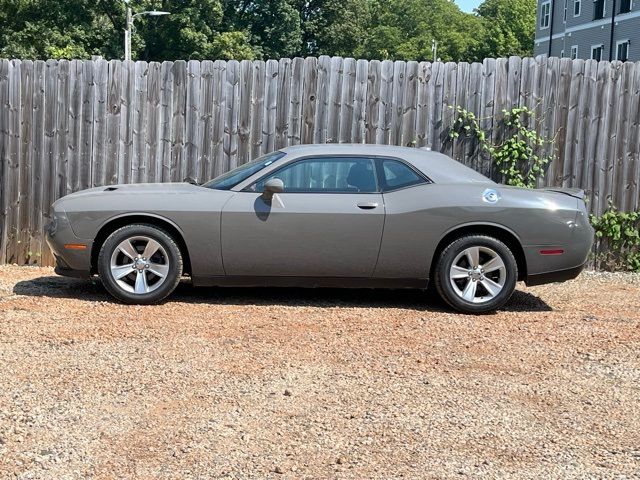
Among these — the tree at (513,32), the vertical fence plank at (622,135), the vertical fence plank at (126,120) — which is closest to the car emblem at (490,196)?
the vertical fence plank at (622,135)

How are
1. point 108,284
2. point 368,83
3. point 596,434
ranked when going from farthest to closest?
point 368,83, point 108,284, point 596,434

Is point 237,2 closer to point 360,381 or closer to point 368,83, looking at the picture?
point 368,83

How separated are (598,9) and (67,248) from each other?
4376cm

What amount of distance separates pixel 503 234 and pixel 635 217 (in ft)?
9.63

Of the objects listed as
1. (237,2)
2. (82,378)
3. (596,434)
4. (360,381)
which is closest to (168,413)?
(82,378)

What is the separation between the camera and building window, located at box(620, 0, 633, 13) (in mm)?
43006

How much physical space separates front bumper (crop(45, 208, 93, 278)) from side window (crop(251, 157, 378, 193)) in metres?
1.56

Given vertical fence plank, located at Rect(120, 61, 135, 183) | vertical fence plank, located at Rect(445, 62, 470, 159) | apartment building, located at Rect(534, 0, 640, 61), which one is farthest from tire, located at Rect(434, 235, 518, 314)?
apartment building, located at Rect(534, 0, 640, 61)

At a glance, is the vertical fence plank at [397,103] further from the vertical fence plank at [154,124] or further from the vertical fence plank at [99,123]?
the vertical fence plank at [99,123]

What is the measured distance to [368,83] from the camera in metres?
9.78

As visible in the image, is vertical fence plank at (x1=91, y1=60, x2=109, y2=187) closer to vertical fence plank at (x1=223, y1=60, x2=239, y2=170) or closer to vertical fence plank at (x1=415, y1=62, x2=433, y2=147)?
vertical fence plank at (x1=223, y1=60, x2=239, y2=170)

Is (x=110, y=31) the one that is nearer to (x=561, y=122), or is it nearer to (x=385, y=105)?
(x=385, y=105)

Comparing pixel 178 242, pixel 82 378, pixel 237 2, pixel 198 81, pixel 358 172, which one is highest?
pixel 237 2

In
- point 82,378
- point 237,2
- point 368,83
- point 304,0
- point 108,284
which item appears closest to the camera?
point 82,378
